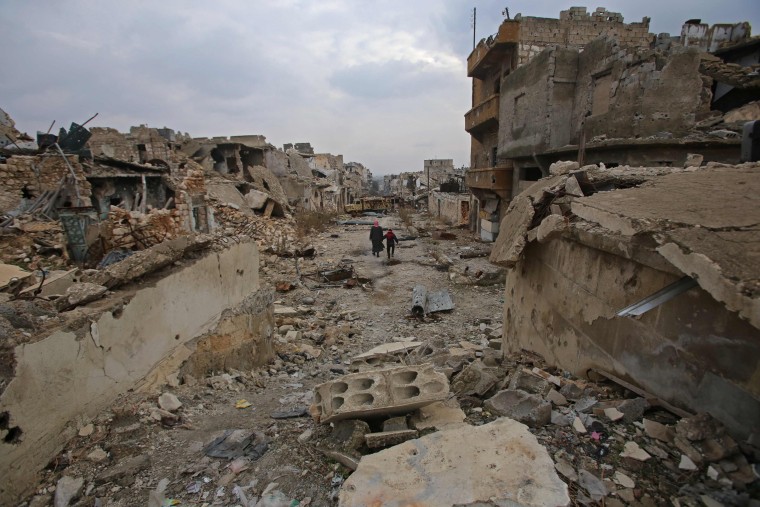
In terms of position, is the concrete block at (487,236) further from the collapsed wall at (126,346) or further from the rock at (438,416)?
the rock at (438,416)

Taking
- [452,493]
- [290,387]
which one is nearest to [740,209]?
[452,493]

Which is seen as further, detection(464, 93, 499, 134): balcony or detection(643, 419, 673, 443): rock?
detection(464, 93, 499, 134): balcony

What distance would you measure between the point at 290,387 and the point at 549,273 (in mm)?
3359

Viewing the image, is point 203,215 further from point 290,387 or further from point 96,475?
point 96,475

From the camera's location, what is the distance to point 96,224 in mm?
7844

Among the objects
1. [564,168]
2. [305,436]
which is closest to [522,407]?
[305,436]

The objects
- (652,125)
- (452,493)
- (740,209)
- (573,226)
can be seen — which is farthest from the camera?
(652,125)

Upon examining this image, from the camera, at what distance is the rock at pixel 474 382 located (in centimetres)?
286

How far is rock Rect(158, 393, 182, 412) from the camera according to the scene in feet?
10.2

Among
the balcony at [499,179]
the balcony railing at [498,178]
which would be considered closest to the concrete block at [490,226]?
the balcony at [499,179]

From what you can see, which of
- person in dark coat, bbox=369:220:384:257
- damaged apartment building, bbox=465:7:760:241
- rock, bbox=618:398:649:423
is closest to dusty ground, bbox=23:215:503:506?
rock, bbox=618:398:649:423

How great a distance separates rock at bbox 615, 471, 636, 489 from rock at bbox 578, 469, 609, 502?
3.1 inches

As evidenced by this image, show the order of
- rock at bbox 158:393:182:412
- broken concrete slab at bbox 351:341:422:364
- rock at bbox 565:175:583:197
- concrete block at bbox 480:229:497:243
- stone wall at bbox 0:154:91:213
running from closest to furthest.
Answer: rock at bbox 158:393:182:412 < rock at bbox 565:175:583:197 < broken concrete slab at bbox 351:341:422:364 < stone wall at bbox 0:154:91:213 < concrete block at bbox 480:229:497:243

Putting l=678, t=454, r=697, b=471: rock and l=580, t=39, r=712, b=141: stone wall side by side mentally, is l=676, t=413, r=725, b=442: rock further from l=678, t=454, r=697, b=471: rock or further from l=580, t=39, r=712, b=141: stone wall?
l=580, t=39, r=712, b=141: stone wall
